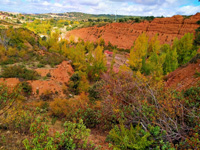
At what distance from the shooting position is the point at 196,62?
11000 mm

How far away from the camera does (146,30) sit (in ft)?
160

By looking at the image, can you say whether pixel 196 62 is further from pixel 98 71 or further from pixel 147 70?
pixel 98 71

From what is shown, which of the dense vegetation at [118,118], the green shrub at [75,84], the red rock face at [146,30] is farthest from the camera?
the red rock face at [146,30]

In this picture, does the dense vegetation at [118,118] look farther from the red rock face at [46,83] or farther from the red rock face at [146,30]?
the red rock face at [146,30]

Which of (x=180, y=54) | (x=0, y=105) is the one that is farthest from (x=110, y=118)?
(x=180, y=54)

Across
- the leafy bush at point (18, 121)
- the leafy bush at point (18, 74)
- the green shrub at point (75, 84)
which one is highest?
the leafy bush at point (18, 121)

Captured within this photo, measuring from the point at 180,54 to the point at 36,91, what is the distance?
26267 millimetres

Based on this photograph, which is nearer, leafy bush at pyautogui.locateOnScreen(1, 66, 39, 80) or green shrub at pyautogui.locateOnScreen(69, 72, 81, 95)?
leafy bush at pyautogui.locateOnScreen(1, 66, 39, 80)

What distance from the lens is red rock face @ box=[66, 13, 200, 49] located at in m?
41.8

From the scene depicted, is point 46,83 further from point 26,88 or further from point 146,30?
point 146,30

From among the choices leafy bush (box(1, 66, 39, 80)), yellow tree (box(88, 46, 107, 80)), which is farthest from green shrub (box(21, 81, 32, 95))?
yellow tree (box(88, 46, 107, 80))

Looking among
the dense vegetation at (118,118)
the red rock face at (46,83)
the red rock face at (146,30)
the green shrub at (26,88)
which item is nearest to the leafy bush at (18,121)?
the dense vegetation at (118,118)

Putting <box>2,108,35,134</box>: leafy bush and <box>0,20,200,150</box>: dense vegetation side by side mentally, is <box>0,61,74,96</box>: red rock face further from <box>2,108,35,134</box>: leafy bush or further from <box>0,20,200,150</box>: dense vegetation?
<box>2,108,35,134</box>: leafy bush

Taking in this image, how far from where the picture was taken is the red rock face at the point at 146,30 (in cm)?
4181
